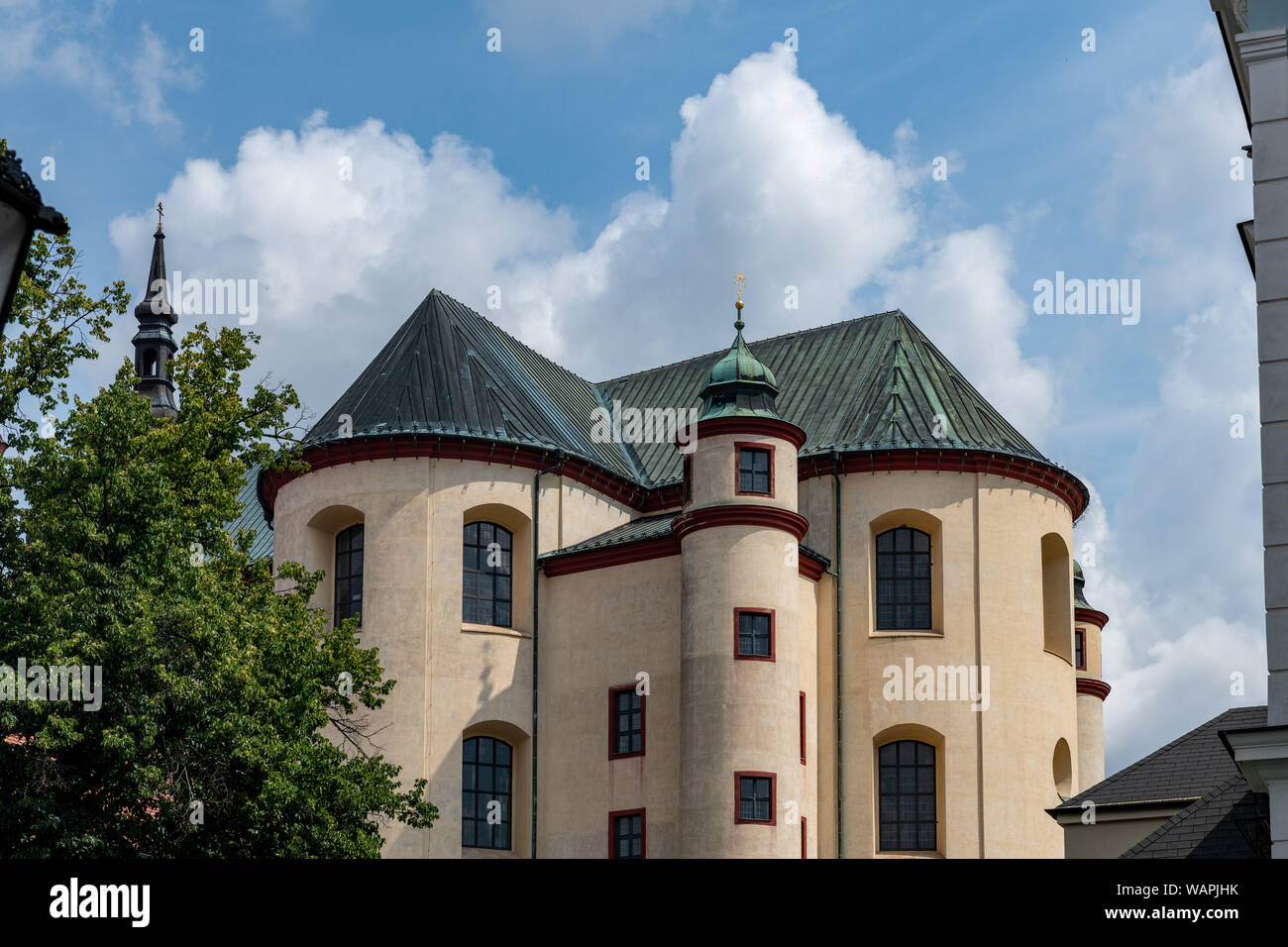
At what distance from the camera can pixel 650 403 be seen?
160 feet

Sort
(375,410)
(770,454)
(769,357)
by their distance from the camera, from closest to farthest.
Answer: (770,454) → (375,410) → (769,357)

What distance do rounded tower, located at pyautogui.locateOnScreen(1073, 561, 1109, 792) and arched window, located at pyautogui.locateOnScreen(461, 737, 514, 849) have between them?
59.4 feet

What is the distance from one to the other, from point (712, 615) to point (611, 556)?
156 inches

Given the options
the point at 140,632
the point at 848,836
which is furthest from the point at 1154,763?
the point at 140,632

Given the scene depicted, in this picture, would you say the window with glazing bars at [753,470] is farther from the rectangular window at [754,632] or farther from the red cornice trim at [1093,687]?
the red cornice trim at [1093,687]

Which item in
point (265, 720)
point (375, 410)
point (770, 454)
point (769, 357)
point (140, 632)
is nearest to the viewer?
point (140, 632)

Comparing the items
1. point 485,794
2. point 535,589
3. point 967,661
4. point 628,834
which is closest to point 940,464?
point 967,661

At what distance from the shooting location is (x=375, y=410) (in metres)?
40.8

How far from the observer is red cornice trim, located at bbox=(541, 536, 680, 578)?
127ft

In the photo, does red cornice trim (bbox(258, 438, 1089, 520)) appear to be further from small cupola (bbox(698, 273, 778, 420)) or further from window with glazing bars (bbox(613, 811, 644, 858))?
window with glazing bars (bbox(613, 811, 644, 858))
